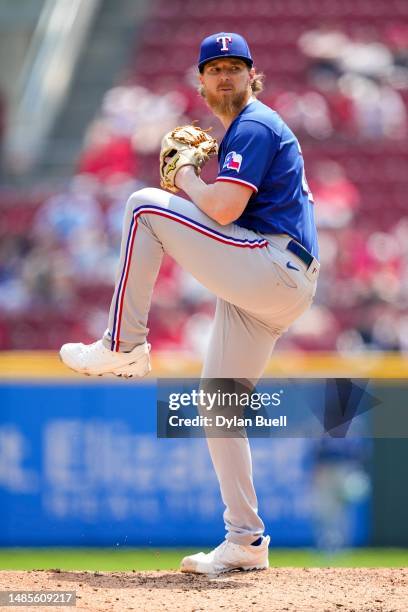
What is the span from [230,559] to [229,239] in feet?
4.02

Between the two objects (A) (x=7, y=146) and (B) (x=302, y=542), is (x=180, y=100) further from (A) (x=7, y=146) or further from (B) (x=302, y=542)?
(B) (x=302, y=542)

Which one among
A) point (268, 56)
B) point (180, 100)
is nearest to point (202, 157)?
point (180, 100)

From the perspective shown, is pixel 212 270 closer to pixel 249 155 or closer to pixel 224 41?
pixel 249 155

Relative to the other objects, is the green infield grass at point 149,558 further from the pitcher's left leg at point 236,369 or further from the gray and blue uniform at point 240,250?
the gray and blue uniform at point 240,250

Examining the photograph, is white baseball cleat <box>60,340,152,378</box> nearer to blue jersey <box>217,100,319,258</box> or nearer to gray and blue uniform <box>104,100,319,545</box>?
gray and blue uniform <box>104,100,319,545</box>

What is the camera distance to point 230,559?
4551 mm

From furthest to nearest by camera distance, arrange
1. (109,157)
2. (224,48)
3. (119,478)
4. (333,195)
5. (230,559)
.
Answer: (109,157)
(333,195)
(119,478)
(230,559)
(224,48)

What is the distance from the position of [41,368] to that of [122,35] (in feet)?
23.5

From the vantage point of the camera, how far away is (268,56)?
491 inches

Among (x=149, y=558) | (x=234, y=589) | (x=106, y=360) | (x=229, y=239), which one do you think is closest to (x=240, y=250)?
(x=229, y=239)

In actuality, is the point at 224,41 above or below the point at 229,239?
above

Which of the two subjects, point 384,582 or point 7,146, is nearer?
point 384,582

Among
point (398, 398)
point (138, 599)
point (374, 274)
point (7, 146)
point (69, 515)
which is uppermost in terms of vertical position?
point (7, 146)

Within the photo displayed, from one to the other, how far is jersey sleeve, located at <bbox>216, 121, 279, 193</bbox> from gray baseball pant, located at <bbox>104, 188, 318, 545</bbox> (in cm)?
18
